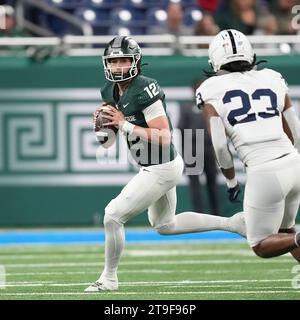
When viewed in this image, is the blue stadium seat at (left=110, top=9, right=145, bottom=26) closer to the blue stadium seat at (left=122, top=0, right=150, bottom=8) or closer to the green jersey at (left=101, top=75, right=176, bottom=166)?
the blue stadium seat at (left=122, top=0, right=150, bottom=8)

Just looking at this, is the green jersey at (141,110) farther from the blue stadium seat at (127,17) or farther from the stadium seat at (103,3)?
the stadium seat at (103,3)

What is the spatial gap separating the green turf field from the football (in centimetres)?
94

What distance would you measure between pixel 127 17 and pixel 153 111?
6317mm

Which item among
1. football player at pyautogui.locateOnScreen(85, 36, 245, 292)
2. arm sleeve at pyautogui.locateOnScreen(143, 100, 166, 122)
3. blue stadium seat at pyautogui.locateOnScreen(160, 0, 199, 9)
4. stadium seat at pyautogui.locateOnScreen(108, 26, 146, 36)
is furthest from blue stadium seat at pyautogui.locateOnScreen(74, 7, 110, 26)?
arm sleeve at pyautogui.locateOnScreen(143, 100, 166, 122)

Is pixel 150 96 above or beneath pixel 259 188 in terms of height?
above

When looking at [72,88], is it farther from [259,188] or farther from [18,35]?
[259,188]

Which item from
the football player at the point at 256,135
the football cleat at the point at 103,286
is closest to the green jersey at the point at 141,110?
the football player at the point at 256,135

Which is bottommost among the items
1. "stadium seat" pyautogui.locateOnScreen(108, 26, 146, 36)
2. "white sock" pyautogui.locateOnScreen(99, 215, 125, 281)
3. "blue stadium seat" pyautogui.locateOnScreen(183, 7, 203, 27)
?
"white sock" pyautogui.locateOnScreen(99, 215, 125, 281)

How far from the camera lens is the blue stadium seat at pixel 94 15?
12617 mm

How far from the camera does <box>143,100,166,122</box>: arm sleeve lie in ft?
21.4

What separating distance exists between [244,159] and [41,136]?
6.00 metres

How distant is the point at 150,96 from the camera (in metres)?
6.51
